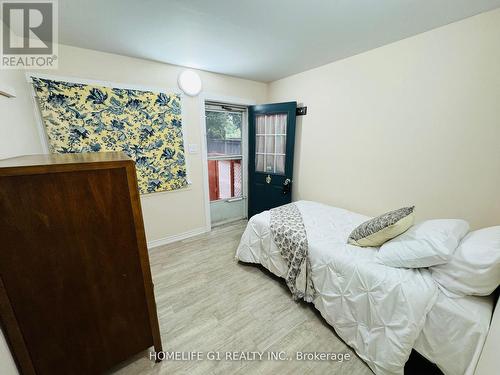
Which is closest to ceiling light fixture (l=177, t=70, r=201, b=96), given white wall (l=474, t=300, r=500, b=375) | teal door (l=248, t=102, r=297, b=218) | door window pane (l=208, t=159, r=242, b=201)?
teal door (l=248, t=102, r=297, b=218)

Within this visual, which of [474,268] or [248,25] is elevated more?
[248,25]

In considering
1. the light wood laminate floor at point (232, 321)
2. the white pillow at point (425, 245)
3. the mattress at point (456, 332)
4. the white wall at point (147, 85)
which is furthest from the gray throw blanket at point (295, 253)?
the white wall at point (147, 85)

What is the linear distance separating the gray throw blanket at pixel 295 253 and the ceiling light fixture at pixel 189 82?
6.50 ft

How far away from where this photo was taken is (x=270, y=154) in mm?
3104

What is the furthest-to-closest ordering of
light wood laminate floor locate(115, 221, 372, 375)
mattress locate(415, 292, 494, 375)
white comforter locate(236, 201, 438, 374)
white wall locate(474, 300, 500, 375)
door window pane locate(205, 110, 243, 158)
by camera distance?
door window pane locate(205, 110, 243, 158) → light wood laminate floor locate(115, 221, 372, 375) → white comforter locate(236, 201, 438, 374) → mattress locate(415, 292, 494, 375) → white wall locate(474, 300, 500, 375)

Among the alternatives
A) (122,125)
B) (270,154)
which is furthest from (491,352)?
(122,125)

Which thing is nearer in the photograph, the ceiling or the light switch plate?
the ceiling

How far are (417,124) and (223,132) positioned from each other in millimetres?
2484

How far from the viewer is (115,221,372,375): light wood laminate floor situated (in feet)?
4.07

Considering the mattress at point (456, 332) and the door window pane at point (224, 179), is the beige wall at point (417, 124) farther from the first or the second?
the door window pane at point (224, 179)

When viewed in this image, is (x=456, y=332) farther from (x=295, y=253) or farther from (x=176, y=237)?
(x=176, y=237)

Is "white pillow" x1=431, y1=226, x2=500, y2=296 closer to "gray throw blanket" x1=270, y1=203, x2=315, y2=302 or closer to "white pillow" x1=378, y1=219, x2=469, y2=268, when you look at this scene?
"white pillow" x1=378, y1=219, x2=469, y2=268

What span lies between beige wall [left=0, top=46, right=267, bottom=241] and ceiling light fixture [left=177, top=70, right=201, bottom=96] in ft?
0.25

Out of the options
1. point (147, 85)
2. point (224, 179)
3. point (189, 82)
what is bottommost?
point (224, 179)
